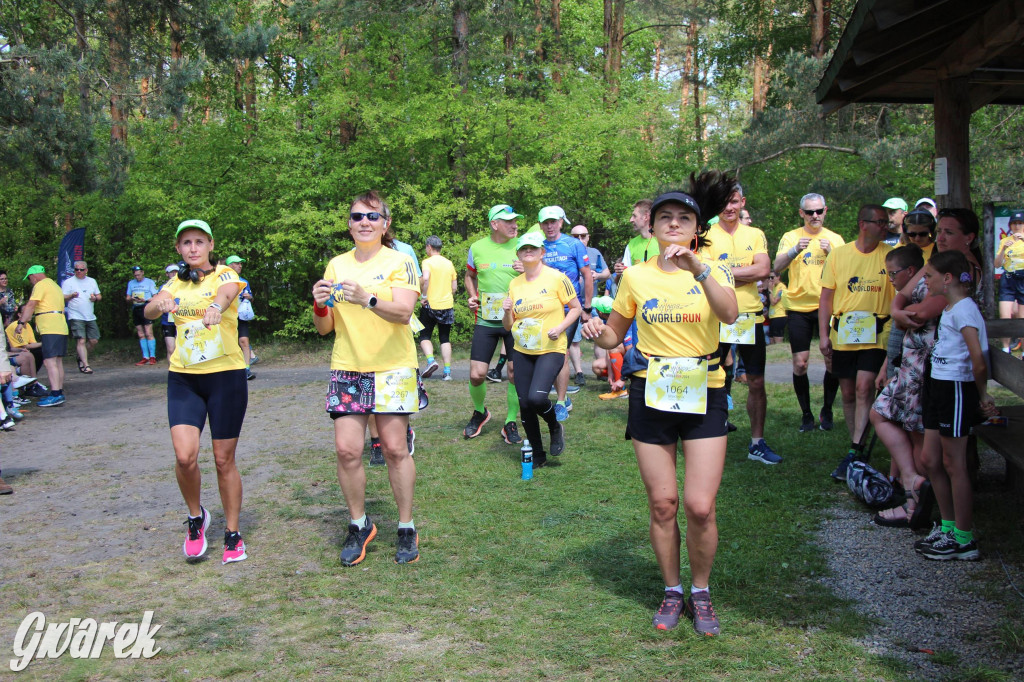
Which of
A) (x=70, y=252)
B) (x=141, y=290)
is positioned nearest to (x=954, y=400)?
(x=141, y=290)

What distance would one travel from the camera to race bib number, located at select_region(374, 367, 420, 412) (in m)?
4.84

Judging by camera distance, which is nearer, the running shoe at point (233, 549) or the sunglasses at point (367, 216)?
the sunglasses at point (367, 216)

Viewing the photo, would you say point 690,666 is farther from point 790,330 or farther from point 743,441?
point 790,330

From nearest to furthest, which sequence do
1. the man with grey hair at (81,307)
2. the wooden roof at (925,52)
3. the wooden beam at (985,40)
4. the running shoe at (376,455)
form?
the wooden beam at (985,40) → the wooden roof at (925,52) → the running shoe at (376,455) → the man with grey hair at (81,307)

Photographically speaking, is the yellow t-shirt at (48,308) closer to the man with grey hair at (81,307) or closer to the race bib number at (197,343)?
the man with grey hair at (81,307)

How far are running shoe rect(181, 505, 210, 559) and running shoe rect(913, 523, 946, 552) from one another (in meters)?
4.19

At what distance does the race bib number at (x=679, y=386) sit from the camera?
384cm

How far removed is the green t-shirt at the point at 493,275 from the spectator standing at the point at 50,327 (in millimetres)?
7376

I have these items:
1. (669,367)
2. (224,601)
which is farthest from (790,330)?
(224,601)

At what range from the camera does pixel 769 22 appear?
24.7 meters

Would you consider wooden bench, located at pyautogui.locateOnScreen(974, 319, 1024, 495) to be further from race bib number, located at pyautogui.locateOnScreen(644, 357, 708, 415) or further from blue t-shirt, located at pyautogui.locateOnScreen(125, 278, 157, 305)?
blue t-shirt, located at pyautogui.locateOnScreen(125, 278, 157, 305)

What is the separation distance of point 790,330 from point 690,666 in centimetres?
512

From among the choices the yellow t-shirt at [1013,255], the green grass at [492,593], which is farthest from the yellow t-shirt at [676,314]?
the yellow t-shirt at [1013,255]

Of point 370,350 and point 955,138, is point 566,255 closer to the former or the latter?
point 955,138
